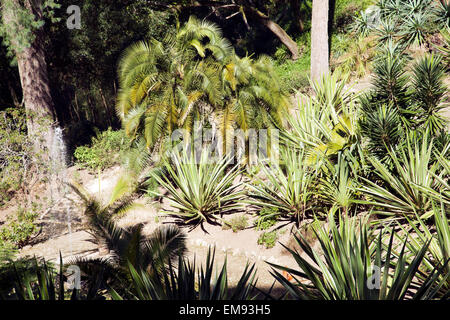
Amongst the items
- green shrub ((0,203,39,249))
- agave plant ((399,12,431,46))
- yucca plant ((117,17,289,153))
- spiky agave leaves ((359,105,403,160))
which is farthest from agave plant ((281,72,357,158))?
green shrub ((0,203,39,249))

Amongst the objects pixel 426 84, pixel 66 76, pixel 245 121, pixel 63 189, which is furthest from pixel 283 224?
pixel 66 76

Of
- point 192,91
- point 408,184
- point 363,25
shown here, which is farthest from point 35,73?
point 408,184

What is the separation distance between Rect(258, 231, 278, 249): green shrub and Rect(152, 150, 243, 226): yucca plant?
48.1 inches

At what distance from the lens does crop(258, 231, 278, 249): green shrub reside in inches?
287

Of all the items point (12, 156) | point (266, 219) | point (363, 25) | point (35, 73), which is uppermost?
point (363, 25)

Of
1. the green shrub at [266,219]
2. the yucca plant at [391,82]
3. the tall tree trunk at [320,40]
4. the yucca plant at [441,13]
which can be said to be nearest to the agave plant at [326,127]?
the yucca plant at [391,82]

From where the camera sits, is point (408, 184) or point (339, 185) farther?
point (339, 185)

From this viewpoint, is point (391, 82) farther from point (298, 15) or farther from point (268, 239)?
point (298, 15)

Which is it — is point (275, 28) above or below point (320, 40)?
above

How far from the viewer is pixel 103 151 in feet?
46.0

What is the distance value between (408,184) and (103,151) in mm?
10540

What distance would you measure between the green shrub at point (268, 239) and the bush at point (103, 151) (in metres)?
7.58

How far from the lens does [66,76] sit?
56.2 ft
